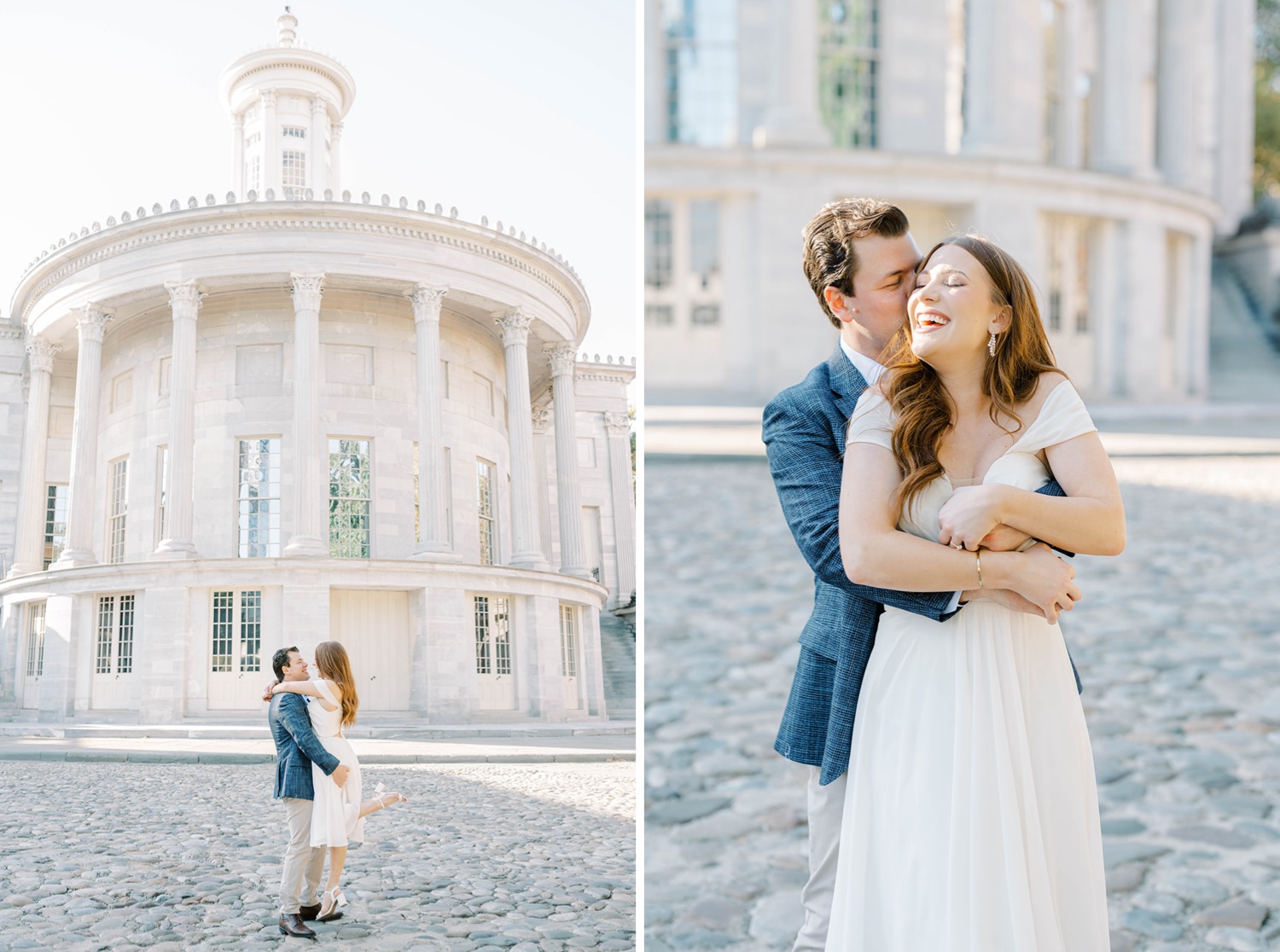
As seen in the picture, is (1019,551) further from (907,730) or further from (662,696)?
(662,696)

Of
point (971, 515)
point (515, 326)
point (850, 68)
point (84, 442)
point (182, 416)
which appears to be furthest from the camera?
point (850, 68)

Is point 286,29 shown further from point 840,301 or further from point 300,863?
point 840,301

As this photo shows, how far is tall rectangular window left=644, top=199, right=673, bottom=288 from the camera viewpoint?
91.3 feet

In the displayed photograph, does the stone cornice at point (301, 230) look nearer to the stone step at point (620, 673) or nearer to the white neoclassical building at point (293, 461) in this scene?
the white neoclassical building at point (293, 461)

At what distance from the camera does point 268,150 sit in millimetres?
6559

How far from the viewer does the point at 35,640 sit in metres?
5.93

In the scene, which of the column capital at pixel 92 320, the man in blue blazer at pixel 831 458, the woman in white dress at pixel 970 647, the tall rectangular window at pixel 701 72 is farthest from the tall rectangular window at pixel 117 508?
the tall rectangular window at pixel 701 72

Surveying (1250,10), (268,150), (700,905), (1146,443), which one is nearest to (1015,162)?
(1146,443)

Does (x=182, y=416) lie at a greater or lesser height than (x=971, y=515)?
greater

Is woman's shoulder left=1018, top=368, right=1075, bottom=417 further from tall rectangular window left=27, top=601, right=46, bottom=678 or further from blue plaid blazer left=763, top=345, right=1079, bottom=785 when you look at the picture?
tall rectangular window left=27, top=601, right=46, bottom=678

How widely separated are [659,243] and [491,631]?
22.1 meters

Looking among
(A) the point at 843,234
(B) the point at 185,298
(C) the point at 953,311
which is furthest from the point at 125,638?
(C) the point at 953,311

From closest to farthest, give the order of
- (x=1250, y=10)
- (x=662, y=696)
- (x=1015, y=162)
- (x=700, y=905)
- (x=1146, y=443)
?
(x=700, y=905)
(x=662, y=696)
(x=1146, y=443)
(x=1015, y=162)
(x=1250, y=10)

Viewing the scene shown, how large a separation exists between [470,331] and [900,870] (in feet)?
19.1
